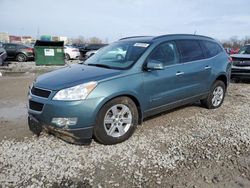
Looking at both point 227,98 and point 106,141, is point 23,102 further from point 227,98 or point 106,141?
point 227,98

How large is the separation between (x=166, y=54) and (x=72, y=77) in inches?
72.1

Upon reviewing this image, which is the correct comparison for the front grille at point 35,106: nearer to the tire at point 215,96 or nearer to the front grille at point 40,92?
the front grille at point 40,92

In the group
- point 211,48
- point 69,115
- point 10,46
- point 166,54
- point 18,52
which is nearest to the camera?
point 69,115

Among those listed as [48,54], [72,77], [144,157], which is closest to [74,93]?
[72,77]

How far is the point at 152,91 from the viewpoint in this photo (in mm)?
4273

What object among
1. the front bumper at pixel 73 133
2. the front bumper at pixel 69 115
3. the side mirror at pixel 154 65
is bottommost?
the front bumper at pixel 73 133

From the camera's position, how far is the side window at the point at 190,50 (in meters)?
4.93

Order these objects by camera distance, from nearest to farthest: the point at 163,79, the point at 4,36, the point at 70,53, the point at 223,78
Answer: the point at 163,79
the point at 223,78
the point at 70,53
the point at 4,36

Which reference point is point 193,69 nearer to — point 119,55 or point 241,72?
point 119,55

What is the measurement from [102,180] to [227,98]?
5.35 meters

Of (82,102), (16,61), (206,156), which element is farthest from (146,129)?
(16,61)

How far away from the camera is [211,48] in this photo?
582cm

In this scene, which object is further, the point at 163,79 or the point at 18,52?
the point at 18,52

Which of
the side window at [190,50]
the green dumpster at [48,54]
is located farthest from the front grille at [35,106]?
the green dumpster at [48,54]
